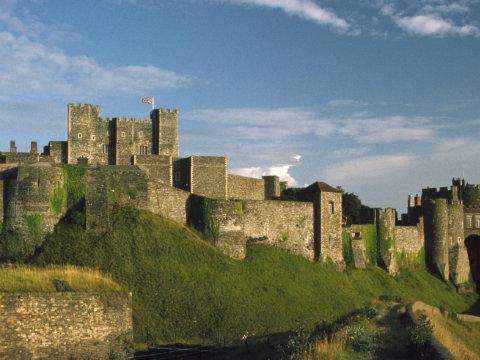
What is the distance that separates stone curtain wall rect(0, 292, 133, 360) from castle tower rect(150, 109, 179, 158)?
41.2 metres

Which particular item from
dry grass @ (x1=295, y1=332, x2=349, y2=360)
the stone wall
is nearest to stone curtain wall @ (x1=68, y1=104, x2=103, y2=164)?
the stone wall

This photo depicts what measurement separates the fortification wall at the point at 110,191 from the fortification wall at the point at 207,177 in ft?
42.5

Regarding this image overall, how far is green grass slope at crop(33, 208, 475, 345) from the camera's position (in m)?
34.0

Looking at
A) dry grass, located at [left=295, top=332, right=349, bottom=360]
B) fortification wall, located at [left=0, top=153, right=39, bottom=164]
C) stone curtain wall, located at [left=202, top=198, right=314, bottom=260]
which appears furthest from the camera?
fortification wall, located at [left=0, top=153, right=39, bottom=164]

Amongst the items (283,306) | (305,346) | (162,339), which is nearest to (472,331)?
(283,306)

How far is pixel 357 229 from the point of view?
181 feet

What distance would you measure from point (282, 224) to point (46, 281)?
26039 millimetres

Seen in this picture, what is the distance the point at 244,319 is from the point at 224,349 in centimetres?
655

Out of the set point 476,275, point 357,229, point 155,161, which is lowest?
point 476,275

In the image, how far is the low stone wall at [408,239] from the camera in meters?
59.6

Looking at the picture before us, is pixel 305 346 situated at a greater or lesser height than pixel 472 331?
greater

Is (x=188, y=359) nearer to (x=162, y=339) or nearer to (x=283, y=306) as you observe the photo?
(x=162, y=339)

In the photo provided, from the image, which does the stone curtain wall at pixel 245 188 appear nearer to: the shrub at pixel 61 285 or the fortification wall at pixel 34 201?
the fortification wall at pixel 34 201

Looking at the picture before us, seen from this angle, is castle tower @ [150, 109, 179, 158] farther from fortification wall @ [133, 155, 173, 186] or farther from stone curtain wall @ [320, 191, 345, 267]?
stone curtain wall @ [320, 191, 345, 267]
